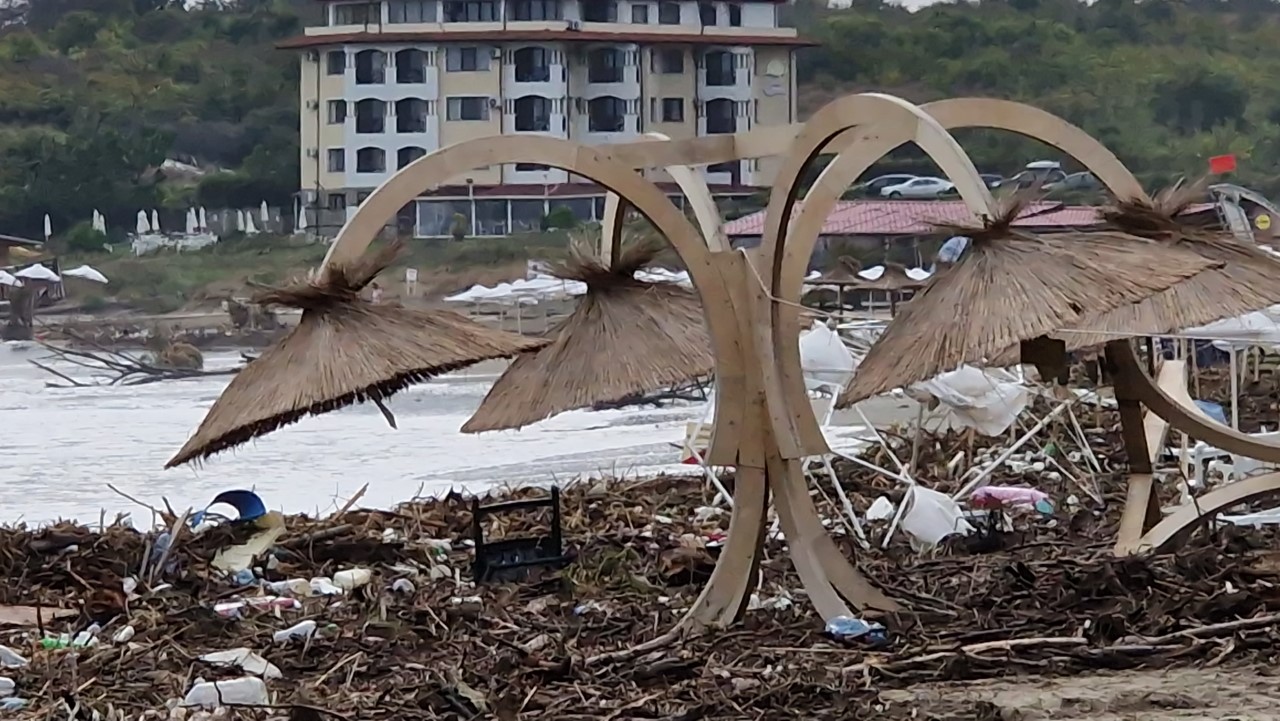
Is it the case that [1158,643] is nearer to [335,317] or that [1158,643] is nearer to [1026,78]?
[335,317]

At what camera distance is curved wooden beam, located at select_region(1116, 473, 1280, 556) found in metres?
8.31

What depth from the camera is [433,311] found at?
23.2 ft

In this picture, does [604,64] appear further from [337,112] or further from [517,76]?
[337,112]

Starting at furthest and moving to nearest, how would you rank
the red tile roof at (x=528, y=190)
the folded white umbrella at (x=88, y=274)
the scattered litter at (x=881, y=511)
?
the red tile roof at (x=528, y=190) < the folded white umbrella at (x=88, y=274) < the scattered litter at (x=881, y=511)

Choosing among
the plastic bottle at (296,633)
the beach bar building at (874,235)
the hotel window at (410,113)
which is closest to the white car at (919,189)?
the beach bar building at (874,235)

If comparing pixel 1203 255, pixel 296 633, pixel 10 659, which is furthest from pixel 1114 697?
pixel 10 659

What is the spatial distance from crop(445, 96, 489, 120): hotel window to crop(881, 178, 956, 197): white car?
11.1 meters

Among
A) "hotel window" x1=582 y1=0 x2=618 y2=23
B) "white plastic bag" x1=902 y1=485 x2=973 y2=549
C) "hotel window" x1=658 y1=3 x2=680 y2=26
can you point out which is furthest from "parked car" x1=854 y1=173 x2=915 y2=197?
"white plastic bag" x1=902 y1=485 x2=973 y2=549

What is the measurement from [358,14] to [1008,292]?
48.4 metres

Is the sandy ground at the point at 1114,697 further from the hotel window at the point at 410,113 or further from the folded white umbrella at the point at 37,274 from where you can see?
the hotel window at the point at 410,113

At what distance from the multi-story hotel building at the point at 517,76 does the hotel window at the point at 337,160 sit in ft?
0.17

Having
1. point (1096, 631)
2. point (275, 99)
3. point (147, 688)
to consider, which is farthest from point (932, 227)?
point (275, 99)

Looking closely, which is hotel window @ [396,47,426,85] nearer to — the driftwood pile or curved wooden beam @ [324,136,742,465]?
the driftwood pile

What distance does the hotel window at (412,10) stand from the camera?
2034 inches
